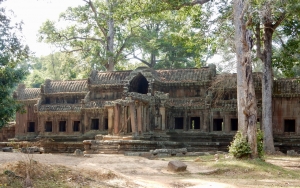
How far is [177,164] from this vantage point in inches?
612

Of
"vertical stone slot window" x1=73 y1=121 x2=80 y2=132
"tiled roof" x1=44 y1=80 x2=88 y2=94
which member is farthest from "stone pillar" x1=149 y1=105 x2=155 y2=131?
"vertical stone slot window" x1=73 y1=121 x2=80 y2=132

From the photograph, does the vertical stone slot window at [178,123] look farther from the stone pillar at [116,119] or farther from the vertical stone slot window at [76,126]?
the vertical stone slot window at [76,126]

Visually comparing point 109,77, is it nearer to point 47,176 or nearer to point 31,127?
point 31,127

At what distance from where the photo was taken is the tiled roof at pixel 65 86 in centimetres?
3753

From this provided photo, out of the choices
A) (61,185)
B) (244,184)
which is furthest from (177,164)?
(61,185)

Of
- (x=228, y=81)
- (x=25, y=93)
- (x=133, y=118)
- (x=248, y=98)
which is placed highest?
(x=228, y=81)

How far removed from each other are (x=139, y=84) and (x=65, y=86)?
292 inches

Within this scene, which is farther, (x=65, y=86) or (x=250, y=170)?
(x=65, y=86)

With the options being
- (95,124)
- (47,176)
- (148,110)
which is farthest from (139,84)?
(47,176)

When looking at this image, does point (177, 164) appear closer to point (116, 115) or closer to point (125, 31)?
point (116, 115)

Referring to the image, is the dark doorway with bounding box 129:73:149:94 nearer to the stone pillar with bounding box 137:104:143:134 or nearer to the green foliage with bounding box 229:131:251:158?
the stone pillar with bounding box 137:104:143:134

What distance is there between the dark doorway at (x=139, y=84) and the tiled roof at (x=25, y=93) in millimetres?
10018

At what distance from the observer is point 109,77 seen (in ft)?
119

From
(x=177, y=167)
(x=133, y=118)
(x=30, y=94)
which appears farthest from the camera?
(x=30, y=94)
